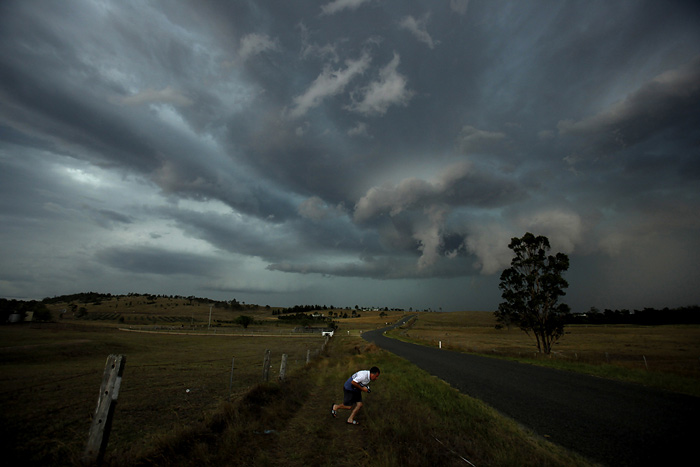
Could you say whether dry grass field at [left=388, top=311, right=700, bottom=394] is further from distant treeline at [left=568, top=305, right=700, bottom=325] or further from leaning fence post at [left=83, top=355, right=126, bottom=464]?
distant treeline at [left=568, top=305, right=700, bottom=325]

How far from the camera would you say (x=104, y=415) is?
18.5ft

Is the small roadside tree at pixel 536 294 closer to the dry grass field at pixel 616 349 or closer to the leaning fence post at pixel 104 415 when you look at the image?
the dry grass field at pixel 616 349

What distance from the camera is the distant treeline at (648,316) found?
119 m

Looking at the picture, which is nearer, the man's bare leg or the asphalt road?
the asphalt road

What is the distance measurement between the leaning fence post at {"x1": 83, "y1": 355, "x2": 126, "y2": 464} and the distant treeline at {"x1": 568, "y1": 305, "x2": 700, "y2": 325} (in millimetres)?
135889

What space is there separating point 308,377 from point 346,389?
8.28 metres

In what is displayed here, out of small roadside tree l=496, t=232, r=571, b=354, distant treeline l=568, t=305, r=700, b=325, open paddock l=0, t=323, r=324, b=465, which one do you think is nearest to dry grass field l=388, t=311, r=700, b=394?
small roadside tree l=496, t=232, r=571, b=354

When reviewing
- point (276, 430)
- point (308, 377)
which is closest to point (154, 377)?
point (308, 377)

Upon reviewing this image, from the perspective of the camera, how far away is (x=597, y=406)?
11961 millimetres

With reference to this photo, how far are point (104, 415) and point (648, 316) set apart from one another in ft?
597

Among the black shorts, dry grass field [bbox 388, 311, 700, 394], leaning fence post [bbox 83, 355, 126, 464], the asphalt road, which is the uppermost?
leaning fence post [bbox 83, 355, 126, 464]

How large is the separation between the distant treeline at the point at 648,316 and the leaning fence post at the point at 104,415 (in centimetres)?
13589

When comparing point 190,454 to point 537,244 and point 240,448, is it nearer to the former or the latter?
point 240,448

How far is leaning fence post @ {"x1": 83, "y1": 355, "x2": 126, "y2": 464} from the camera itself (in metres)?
5.47
